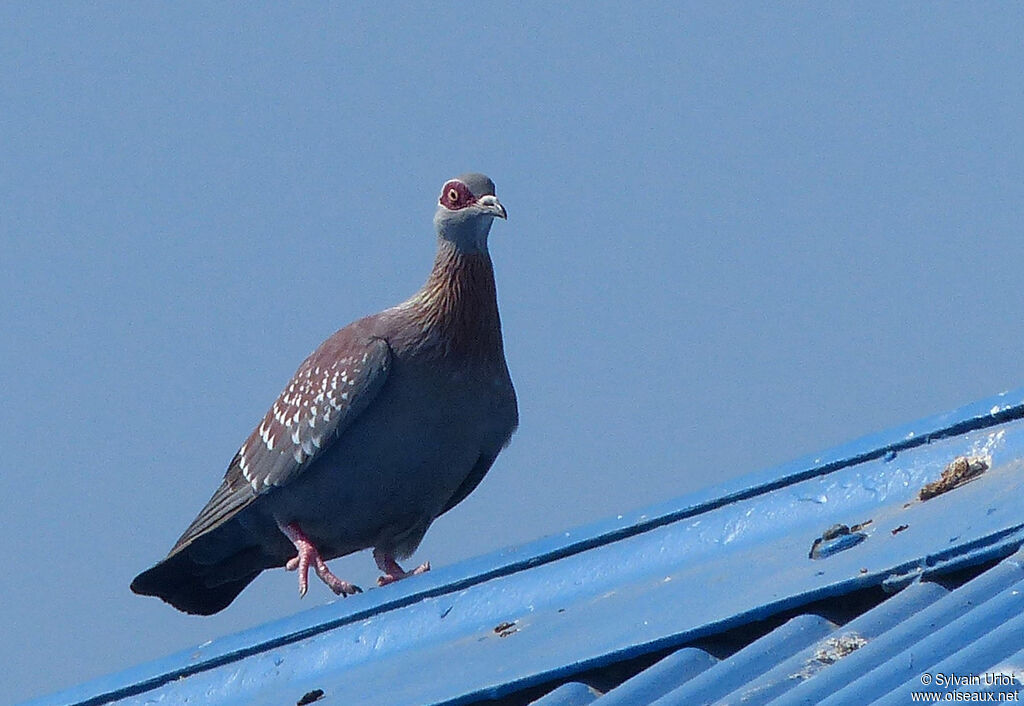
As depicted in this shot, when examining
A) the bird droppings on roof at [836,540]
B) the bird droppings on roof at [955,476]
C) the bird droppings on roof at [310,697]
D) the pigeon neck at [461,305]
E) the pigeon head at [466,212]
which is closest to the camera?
the bird droppings on roof at [836,540]

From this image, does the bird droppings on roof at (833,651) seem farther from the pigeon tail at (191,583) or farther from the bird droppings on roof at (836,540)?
the pigeon tail at (191,583)

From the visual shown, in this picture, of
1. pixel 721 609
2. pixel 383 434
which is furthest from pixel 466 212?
pixel 721 609

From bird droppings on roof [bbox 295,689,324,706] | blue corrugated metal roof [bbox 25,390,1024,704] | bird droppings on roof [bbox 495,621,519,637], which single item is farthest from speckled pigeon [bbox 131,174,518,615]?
bird droppings on roof [bbox 495,621,519,637]

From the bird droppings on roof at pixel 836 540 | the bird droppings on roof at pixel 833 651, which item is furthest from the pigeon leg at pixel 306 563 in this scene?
the bird droppings on roof at pixel 833 651

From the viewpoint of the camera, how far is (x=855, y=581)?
164 inches

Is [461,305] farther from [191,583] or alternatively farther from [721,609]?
[721,609]

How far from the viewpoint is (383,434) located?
7.64 meters

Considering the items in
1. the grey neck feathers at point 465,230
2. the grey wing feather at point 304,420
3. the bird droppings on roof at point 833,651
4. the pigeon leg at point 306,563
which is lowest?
the bird droppings on roof at point 833,651

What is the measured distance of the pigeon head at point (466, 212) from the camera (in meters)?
8.07

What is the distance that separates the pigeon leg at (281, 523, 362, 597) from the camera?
7852mm

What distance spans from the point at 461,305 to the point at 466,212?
0.45 meters

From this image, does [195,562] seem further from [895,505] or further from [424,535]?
[895,505]

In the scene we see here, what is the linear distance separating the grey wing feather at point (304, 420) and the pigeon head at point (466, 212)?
25.5 inches

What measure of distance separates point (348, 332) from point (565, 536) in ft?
8.69
